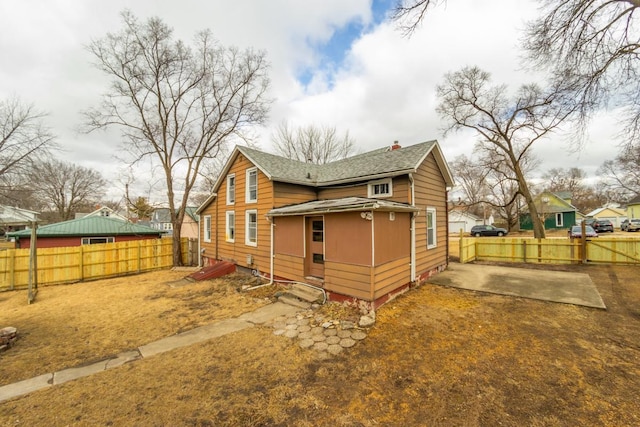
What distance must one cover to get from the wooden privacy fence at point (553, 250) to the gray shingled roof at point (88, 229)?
68.5 feet

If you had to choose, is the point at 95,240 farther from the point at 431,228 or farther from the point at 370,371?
the point at 431,228

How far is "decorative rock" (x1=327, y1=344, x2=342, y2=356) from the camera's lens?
15.1 feet

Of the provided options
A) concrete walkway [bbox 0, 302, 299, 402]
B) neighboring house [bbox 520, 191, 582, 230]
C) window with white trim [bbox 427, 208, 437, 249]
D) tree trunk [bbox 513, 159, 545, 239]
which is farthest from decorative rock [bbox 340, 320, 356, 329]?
neighboring house [bbox 520, 191, 582, 230]

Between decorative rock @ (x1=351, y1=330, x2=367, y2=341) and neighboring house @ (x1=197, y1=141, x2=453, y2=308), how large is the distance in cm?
109

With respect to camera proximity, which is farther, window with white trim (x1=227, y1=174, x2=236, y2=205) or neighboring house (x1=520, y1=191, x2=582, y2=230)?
neighboring house (x1=520, y1=191, x2=582, y2=230)

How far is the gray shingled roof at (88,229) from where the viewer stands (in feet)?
46.3

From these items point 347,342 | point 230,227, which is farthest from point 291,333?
point 230,227

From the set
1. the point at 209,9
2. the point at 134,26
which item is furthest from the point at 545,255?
the point at 134,26

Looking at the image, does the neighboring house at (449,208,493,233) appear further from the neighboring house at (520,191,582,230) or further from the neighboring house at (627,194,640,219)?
the neighboring house at (627,194,640,219)

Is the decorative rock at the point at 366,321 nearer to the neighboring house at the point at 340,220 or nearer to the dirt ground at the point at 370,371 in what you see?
the dirt ground at the point at 370,371

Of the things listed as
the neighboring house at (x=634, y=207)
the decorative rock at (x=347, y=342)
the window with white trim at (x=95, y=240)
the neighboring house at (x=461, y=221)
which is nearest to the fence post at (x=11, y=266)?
the window with white trim at (x=95, y=240)

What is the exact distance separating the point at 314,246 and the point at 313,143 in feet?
62.4

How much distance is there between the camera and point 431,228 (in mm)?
9977

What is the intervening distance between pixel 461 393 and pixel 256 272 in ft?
28.1
